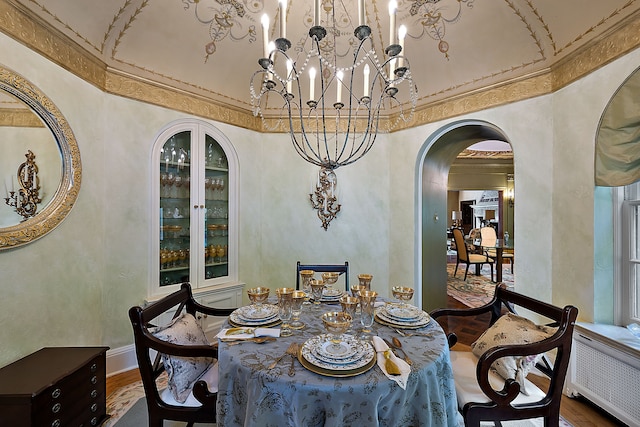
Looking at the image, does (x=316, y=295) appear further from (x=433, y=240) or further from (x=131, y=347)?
(x=433, y=240)

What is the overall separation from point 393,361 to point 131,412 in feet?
6.46

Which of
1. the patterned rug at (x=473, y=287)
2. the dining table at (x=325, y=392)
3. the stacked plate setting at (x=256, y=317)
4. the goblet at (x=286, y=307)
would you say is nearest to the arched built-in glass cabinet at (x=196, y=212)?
the stacked plate setting at (x=256, y=317)

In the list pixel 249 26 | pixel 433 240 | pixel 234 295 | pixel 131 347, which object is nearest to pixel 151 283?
pixel 131 347

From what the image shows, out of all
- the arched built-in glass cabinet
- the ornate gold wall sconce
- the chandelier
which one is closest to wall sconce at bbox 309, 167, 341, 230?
the chandelier

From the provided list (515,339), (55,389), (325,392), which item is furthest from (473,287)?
(55,389)

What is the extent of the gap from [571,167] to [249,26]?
120 inches

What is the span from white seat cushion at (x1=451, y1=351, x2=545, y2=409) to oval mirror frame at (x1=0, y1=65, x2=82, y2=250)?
2804mm

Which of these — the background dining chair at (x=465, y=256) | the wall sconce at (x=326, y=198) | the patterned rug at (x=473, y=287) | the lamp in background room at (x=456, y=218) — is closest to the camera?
the wall sconce at (x=326, y=198)

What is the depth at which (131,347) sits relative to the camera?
8.25 ft

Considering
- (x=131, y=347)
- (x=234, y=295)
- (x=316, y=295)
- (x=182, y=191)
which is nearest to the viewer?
(x=316, y=295)

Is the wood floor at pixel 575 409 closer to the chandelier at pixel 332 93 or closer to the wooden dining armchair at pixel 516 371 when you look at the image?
the wooden dining armchair at pixel 516 371

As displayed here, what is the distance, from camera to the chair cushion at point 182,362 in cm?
141

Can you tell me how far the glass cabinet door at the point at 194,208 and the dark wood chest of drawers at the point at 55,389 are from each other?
0.90m

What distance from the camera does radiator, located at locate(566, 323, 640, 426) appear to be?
1.70 meters
